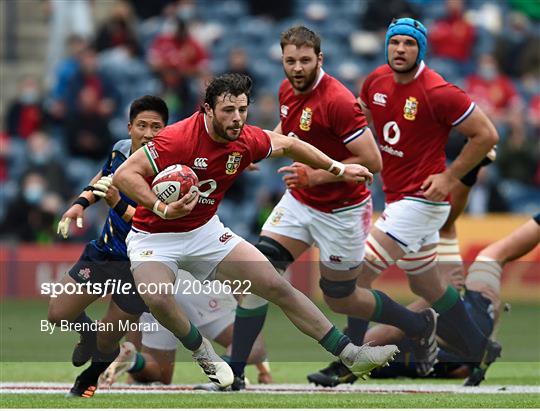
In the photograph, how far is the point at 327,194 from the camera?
33.1ft

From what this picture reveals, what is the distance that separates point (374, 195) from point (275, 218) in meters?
7.86

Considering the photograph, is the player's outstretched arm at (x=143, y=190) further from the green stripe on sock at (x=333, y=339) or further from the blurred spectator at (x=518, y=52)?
the blurred spectator at (x=518, y=52)

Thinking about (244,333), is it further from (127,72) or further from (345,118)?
(127,72)

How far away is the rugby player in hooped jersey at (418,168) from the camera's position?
32.8 feet

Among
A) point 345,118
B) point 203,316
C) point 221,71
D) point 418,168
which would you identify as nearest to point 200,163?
point 345,118

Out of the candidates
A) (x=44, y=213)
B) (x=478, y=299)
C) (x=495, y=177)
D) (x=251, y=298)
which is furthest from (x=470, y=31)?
(x=251, y=298)

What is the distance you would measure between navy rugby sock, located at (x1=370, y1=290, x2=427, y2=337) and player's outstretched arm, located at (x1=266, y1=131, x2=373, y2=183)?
4.01 feet

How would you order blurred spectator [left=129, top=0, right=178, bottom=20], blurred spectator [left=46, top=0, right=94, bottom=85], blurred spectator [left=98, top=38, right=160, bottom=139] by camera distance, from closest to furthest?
blurred spectator [left=98, top=38, right=160, bottom=139]
blurred spectator [left=46, top=0, right=94, bottom=85]
blurred spectator [left=129, top=0, right=178, bottom=20]

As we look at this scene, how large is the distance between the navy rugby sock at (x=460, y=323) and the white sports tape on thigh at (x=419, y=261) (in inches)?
9.3

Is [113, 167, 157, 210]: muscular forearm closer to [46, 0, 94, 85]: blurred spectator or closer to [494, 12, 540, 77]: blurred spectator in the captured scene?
[46, 0, 94, 85]: blurred spectator

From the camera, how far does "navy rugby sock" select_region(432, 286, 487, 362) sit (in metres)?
10.2

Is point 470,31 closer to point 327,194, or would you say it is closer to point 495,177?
point 495,177

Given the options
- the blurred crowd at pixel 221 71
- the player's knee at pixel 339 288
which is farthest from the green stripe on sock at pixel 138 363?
the blurred crowd at pixel 221 71

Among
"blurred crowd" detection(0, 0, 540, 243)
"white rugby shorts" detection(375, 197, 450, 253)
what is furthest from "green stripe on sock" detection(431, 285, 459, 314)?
"blurred crowd" detection(0, 0, 540, 243)
